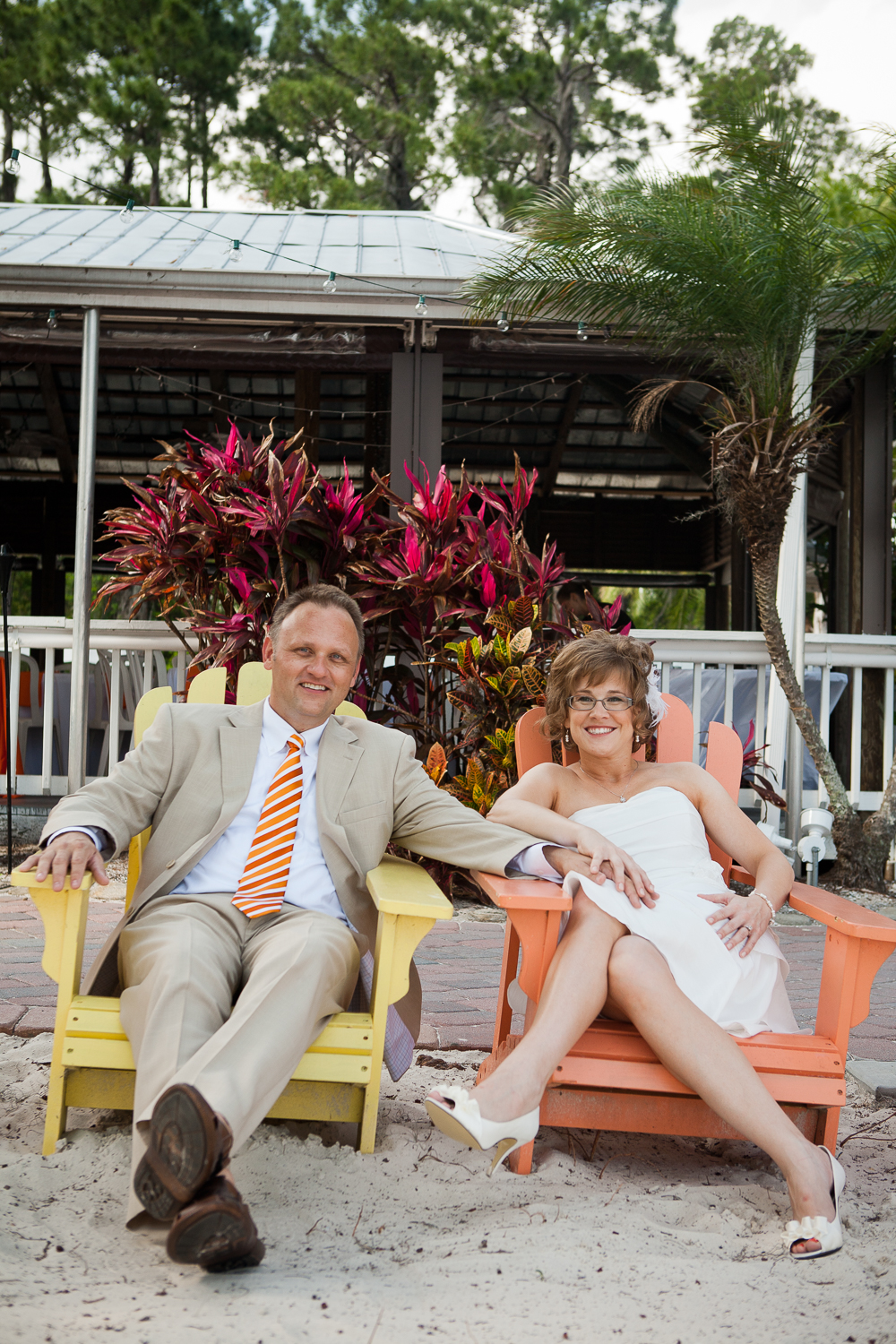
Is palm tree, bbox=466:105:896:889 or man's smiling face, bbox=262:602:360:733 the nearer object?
man's smiling face, bbox=262:602:360:733

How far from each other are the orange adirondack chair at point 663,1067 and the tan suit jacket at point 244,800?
0.20 meters

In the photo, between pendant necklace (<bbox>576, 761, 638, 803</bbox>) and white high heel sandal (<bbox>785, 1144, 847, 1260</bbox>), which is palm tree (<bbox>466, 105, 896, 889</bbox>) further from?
white high heel sandal (<bbox>785, 1144, 847, 1260</bbox>)

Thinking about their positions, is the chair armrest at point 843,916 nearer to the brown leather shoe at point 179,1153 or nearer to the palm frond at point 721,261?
the brown leather shoe at point 179,1153

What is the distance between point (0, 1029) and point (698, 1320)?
1.94 meters

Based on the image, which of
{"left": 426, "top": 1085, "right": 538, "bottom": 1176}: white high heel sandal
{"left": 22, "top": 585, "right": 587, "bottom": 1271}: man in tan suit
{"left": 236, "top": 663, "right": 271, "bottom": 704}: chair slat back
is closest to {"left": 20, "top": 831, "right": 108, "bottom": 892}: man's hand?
{"left": 22, "top": 585, "right": 587, "bottom": 1271}: man in tan suit

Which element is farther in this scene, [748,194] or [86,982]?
[748,194]

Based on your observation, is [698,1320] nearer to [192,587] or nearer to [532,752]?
[532,752]

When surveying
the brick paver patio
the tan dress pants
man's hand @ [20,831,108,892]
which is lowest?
the brick paver patio

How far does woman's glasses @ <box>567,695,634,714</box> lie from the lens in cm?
262

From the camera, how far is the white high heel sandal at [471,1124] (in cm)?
186

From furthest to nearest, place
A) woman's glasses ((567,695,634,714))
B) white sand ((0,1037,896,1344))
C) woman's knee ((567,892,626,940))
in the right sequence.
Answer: woman's glasses ((567,695,634,714)), woman's knee ((567,892,626,940)), white sand ((0,1037,896,1344))

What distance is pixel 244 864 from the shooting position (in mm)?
2412

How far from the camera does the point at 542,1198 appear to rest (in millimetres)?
2043

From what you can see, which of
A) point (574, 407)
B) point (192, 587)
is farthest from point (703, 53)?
point (192, 587)
